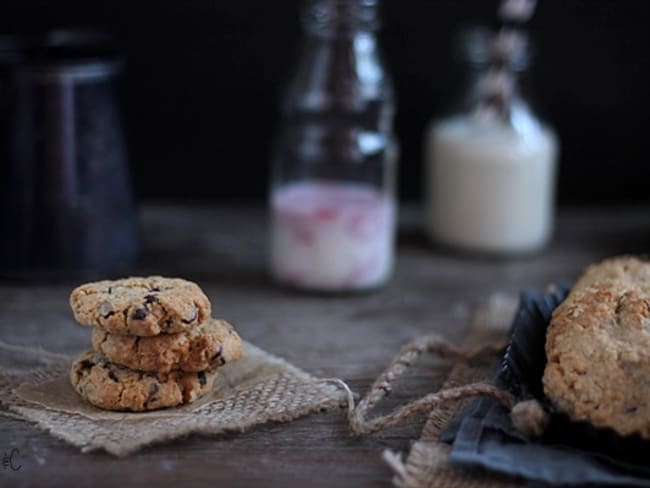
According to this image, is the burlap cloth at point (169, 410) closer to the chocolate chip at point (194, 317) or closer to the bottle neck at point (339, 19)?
the chocolate chip at point (194, 317)

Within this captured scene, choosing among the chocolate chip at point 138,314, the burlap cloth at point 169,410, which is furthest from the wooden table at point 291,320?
the chocolate chip at point 138,314

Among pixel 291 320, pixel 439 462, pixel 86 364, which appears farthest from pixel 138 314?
pixel 291 320

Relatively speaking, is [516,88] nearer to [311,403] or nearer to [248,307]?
[248,307]

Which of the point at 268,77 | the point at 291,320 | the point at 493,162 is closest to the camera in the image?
the point at 291,320

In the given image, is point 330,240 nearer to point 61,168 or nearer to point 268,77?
point 61,168

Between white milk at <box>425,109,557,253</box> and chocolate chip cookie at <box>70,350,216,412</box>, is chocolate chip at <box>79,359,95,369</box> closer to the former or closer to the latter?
chocolate chip cookie at <box>70,350,216,412</box>

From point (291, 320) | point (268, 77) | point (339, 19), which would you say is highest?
point (339, 19)
